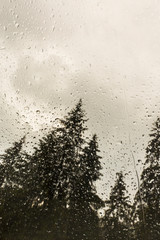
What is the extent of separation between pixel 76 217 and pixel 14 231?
467cm

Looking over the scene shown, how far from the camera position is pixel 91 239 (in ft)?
46.3

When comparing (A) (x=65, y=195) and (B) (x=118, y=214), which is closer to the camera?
(A) (x=65, y=195)

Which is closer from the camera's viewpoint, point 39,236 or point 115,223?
point 39,236

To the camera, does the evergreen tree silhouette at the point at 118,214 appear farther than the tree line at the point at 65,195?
Yes

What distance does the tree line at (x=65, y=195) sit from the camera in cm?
1227

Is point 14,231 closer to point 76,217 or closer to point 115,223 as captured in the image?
point 76,217

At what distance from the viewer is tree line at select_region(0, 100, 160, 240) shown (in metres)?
12.3

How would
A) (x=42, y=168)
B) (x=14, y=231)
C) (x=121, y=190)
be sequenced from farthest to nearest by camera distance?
(x=121, y=190) < (x=42, y=168) < (x=14, y=231)

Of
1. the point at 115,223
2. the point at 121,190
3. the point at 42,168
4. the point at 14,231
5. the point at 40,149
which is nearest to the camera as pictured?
the point at 14,231

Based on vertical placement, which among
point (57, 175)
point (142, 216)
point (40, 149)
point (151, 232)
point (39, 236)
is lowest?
point (39, 236)

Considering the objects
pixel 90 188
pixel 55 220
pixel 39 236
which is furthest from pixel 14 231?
pixel 90 188

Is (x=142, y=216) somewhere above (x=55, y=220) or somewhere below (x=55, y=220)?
above

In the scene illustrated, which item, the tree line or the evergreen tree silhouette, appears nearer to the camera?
the tree line

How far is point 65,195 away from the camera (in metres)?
12.5
